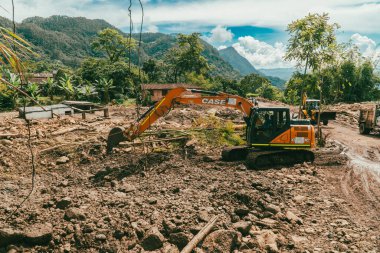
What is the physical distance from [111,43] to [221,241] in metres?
53.9

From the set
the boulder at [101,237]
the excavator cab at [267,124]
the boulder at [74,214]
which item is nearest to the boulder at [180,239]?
the boulder at [101,237]

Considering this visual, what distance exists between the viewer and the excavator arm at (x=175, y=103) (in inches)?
426

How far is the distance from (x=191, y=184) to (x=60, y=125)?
11.1m

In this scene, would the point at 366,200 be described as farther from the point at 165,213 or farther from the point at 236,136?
the point at 236,136

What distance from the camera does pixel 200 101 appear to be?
10961 mm

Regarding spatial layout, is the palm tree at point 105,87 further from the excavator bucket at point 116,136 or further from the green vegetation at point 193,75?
the excavator bucket at point 116,136

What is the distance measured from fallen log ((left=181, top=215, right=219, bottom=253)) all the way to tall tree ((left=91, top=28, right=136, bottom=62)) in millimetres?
50727

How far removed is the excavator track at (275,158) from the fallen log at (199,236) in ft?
14.1

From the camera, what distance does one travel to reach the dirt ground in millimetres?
6176

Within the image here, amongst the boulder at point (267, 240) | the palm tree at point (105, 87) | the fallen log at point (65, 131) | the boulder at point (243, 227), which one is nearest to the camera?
the boulder at point (267, 240)

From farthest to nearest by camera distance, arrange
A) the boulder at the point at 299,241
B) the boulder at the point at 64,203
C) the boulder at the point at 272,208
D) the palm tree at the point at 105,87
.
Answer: the palm tree at the point at 105,87 < the boulder at the point at 64,203 < the boulder at the point at 272,208 < the boulder at the point at 299,241

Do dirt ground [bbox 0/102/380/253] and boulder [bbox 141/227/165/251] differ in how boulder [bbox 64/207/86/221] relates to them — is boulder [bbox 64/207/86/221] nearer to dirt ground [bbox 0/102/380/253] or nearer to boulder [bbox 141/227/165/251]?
dirt ground [bbox 0/102/380/253]

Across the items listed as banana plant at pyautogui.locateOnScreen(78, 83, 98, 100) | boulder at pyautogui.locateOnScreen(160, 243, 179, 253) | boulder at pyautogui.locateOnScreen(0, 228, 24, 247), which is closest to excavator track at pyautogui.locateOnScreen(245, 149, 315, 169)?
boulder at pyautogui.locateOnScreen(160, 243, 179, 253)

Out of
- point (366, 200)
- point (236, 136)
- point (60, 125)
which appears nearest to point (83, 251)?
point (366, 200)
